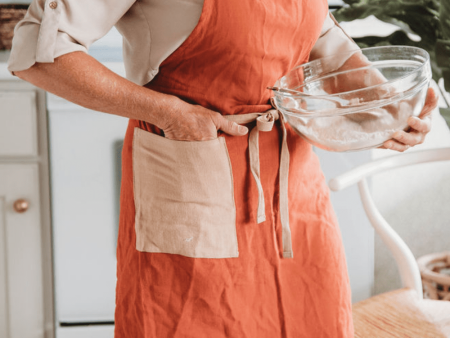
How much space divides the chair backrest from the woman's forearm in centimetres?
46

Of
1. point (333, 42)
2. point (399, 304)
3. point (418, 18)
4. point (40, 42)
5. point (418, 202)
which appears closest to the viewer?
point (40, 42)

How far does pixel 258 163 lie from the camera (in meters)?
0.65

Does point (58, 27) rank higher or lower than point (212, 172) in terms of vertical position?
higher

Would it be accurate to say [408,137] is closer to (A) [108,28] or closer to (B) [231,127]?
(B) [231,127]

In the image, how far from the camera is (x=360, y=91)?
644mm

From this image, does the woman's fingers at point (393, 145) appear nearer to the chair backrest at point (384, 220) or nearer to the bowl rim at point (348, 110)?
the bowl rim at point (348, 110)

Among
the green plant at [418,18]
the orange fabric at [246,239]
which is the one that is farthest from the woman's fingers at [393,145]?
the green plant at [418,18]

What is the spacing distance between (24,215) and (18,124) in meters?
0.25

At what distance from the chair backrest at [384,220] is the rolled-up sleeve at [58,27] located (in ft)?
1.80

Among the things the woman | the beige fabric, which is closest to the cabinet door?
the woman

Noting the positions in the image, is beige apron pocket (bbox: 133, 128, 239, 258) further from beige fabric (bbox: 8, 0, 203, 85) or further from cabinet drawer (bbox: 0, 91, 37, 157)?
cabinet drawer (bbox: 0, 91, 37, 157)

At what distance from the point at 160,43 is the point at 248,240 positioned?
281 mm

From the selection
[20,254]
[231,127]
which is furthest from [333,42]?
[20,254]

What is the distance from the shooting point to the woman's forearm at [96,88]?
0.53m
